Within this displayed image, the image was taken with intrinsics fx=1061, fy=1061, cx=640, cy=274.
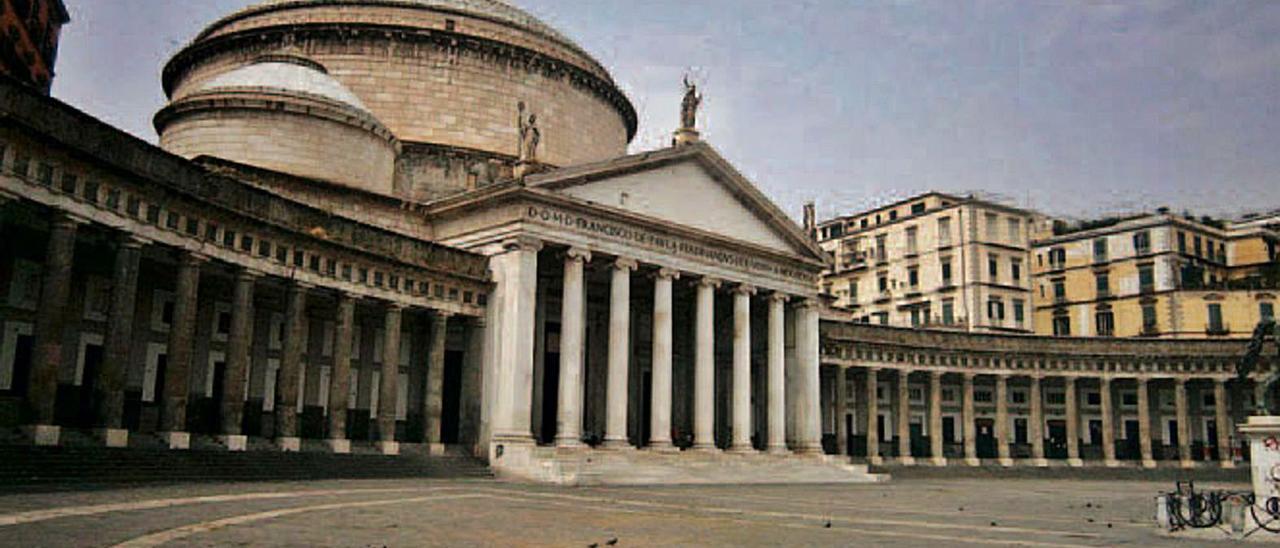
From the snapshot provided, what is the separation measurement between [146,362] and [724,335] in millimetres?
25816

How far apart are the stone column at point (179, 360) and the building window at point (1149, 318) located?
204ft

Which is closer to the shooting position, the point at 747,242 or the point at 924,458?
the point at 747,242

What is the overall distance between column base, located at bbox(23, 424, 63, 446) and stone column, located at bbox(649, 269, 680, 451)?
21537 mm

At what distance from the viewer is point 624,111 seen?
5384 cm

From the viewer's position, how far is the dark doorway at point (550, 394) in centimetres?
4191

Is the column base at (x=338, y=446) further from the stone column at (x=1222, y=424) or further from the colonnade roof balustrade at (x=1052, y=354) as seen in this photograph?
the stone column at (x=1222, y=424)

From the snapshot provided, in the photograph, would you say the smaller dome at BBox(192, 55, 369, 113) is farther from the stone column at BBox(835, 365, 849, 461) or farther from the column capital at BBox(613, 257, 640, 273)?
the stone column at BBox(835, 365, 849, 461)

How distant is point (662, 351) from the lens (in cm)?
3988

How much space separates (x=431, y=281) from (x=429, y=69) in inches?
569

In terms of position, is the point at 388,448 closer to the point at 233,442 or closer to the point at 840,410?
the point at 233,442

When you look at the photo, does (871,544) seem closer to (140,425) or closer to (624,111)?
(140,425)

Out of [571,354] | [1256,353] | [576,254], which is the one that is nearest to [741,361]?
[571,354]

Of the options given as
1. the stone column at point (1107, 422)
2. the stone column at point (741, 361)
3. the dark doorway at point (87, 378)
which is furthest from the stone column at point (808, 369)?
the dark doorway at point (87, 378)

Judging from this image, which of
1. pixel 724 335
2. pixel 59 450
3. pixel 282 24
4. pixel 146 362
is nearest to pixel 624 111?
pixel 724 335
